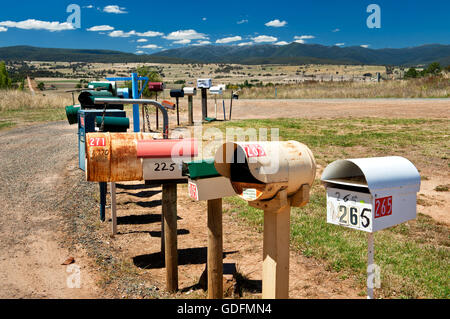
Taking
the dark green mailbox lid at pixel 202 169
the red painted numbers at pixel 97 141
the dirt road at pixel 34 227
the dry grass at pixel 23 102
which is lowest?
the dirt road at pixel 34 227

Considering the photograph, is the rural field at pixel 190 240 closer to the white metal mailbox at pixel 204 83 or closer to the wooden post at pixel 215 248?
Result: the wooden post at pixel 215 248

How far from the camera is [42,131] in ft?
52.3

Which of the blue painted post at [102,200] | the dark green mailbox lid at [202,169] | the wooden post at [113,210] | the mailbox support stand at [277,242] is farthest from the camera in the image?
the blue painted post at [102,200]

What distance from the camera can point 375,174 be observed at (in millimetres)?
2475

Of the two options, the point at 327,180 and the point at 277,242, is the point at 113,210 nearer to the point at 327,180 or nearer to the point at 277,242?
the point at 277,242

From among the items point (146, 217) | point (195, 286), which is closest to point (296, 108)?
point (146, 217)

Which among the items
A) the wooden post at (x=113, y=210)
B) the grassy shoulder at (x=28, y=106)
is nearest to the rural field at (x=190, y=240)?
the wooden post at (x=113, y=210)

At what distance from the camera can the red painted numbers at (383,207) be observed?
97.4 inches

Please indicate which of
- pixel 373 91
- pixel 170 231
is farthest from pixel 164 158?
pixel 373 91

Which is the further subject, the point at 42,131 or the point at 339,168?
the point at 42,131

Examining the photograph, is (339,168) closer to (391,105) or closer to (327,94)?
(391,105)

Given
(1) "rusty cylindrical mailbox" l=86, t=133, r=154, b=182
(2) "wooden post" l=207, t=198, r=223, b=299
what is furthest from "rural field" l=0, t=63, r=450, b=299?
(1) "rusty cylindrical mailbox" l=86, t=133, r=154, b=182

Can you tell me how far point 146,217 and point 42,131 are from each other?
11.2 metres

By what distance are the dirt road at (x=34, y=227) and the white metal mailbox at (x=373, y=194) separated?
2.50 m
